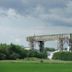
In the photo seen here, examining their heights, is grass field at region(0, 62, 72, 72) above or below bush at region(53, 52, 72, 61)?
below

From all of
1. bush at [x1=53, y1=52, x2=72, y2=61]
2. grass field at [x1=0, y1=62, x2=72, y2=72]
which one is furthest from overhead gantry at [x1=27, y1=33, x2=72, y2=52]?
grass field at [x1=0, y1=62, x2=72, y2=72]

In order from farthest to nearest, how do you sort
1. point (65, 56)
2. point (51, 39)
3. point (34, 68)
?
1. point (51, 39)
2. point (65, 56)
3. point (34, 68)

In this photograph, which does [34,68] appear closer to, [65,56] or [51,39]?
[65,56]

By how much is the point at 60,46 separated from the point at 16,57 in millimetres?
22440

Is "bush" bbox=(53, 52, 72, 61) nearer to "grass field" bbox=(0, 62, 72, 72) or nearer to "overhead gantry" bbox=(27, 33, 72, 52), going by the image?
"overhead gantry" bbox=(27, 33, 72, 52)

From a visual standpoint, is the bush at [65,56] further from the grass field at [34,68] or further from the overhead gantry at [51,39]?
the grass field at [34,68]

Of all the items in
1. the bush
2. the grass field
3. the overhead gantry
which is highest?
the overhead gantry

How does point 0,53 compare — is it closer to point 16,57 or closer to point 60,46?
point 16,57

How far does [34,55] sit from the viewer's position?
127 m

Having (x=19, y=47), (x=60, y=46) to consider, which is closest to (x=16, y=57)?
(x=19, y=47)

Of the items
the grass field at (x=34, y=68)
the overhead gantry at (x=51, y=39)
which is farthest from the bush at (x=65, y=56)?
the grass field at (x=34, y=68)

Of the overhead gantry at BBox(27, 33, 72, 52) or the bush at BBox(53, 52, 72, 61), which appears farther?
the overhead gantry at BBox(27, 33, 72, 52)

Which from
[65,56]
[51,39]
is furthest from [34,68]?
[51,39]

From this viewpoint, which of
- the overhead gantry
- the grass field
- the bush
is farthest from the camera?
the overhead gantry
